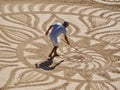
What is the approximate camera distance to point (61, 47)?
15961 mm

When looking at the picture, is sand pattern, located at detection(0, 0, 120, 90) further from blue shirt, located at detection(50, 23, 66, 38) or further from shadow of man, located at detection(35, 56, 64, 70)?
blue shirt, located at detection(50, 23, 66, 38)

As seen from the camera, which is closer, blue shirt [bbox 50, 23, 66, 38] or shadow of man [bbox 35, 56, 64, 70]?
shadow of man [bbox 35, 56, 64, 70]

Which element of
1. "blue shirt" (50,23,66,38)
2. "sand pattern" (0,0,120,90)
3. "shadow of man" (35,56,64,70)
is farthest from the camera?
"blue shirt" (50,23,66,38)

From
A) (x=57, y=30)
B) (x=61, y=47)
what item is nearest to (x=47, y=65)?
(x=57, y=30)

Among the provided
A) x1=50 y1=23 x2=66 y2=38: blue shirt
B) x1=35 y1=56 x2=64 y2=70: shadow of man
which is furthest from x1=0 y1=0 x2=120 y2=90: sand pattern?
x1=50 y1=23 x2=66 y2=38: blue shirt

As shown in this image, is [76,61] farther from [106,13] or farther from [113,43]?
[106,13]

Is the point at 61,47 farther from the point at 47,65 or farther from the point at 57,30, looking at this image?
the point at 47,65

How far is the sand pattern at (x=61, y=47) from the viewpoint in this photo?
13734mm

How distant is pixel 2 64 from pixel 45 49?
2042mm

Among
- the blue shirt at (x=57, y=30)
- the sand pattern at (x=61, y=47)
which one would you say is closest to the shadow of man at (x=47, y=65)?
the sand pattern at (x=61, y=47)

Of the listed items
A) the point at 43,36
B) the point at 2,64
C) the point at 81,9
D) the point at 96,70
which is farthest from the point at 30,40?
the point at 81,9

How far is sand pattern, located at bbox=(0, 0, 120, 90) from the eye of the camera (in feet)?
45.1

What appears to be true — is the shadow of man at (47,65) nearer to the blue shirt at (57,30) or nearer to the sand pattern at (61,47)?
the sand pattern at (61,47)

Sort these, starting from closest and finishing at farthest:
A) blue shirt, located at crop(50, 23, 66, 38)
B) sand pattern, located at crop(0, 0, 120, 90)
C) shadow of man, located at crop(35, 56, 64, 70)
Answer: sand pattern, located at crop(0, 0, 120, 90), shadow of man, located at crop(35, 56, 64, 70), blue shirt, located at crop(50, 23, 66, 38)
